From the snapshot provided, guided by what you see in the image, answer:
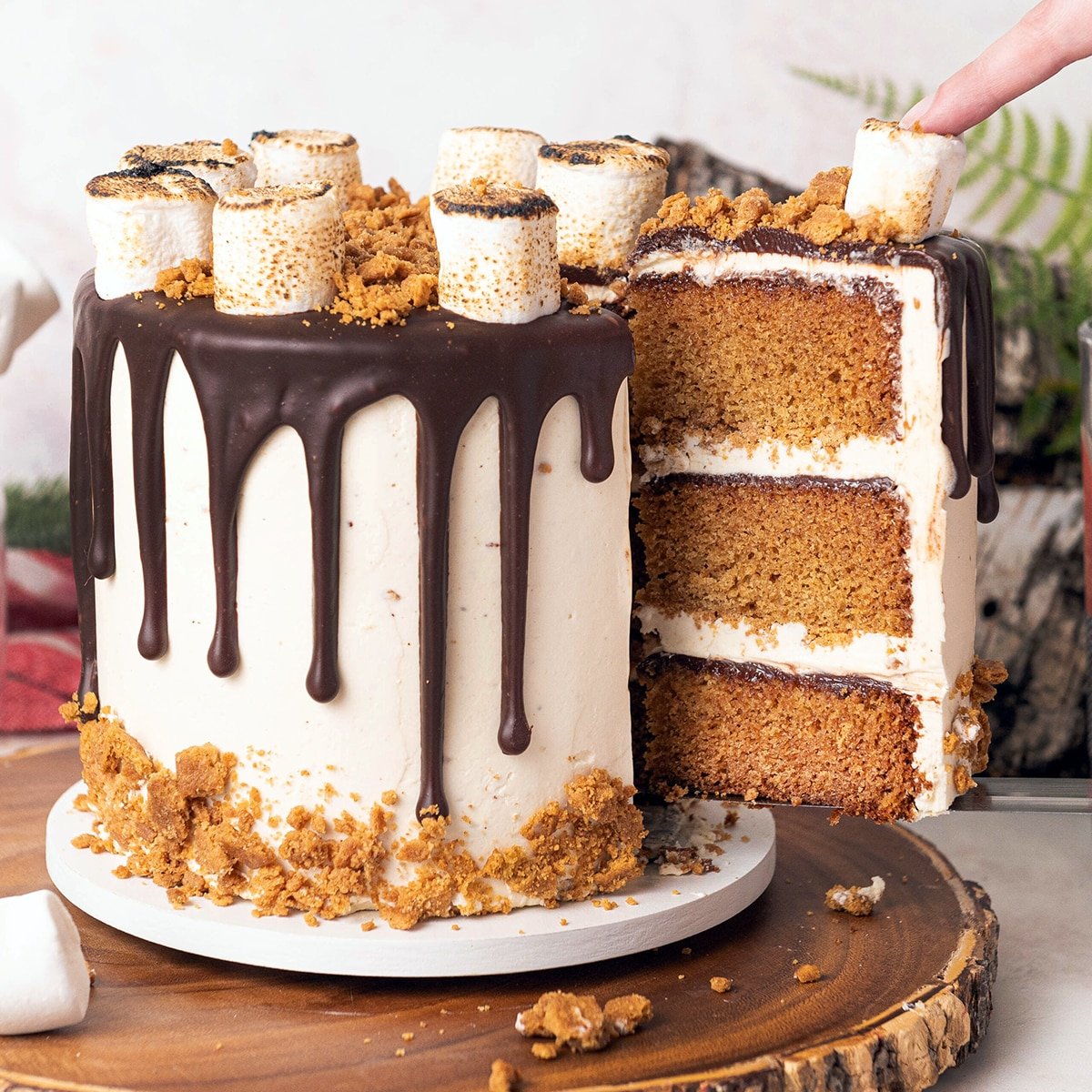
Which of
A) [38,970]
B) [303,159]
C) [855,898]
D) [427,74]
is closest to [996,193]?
[427,74]

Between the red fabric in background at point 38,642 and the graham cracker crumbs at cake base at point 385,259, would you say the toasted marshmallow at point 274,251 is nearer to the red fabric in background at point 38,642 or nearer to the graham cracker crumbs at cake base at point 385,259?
the graham cracker crumbs at cake base at point 385,259

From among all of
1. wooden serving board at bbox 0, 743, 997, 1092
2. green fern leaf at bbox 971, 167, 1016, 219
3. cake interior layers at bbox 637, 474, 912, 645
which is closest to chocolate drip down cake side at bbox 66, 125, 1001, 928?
cake interior layers at bbox 637, 474, 912, 645

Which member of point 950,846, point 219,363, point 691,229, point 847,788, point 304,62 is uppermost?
point 304,62

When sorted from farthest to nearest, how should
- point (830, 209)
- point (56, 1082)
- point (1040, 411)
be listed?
point (1040, 411), point (830, 209), point (56, 1082)

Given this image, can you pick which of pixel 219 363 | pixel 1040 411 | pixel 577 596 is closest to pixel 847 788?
pixel 577 596

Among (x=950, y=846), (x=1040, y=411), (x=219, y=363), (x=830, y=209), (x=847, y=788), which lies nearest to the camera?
(x=219, y=363)

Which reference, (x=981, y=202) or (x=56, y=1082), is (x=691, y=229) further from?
(x=981, y=202)
